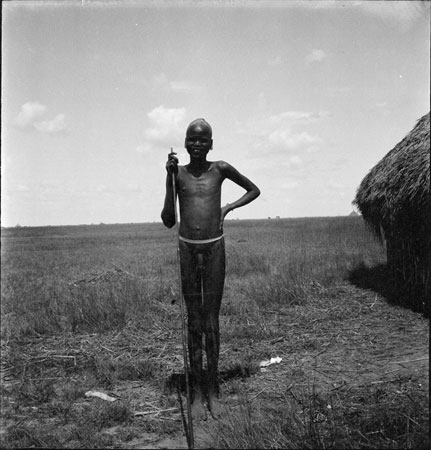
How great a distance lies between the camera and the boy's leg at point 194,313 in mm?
3520

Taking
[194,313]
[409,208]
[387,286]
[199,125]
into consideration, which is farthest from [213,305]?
[387,286]

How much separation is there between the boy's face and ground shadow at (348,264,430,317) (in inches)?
181

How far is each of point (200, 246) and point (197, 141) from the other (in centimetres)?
87

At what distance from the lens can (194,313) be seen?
357 cm

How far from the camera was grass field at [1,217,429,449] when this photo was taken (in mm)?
2988

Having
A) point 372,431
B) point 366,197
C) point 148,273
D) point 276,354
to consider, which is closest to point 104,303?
point 276,354

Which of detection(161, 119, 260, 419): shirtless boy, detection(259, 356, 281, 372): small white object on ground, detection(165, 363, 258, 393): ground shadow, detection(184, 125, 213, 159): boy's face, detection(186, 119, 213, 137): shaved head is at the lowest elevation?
detection(165, 363, 258, 393): ground shadow

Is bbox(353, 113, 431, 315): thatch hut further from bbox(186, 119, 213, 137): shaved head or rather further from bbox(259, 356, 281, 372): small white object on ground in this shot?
bbox(186, 119, 213, 137): shaved head

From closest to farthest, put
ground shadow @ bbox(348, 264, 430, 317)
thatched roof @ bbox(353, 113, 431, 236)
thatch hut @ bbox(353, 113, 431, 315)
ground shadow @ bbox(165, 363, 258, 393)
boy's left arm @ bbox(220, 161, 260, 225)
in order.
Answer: boy's left arm @ bbox(220, 161, 260, 225) < ground shadow @ bbox(165, 363, 258, 393) < thatched roof @ bbox(353, 113, 431, 236) < thatch hut @ bbox(353, 113, 431, 315) < ground shadow @ bbox(348, 264, 430, 317)

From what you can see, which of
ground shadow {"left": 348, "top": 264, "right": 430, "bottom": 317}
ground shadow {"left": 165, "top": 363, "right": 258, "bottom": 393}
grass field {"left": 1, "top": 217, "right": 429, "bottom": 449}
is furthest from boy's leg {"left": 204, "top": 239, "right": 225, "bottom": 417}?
ground shadow {"left": 348, "top": 264, "right": 430, "bottom": 317}

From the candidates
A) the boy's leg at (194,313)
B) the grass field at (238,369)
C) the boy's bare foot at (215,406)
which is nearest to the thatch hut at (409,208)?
the grass field at (238,369)

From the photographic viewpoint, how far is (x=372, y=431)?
2877 mm

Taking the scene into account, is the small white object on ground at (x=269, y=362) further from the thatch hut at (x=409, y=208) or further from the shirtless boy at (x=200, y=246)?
the thatch hut at (x=409, y=208)

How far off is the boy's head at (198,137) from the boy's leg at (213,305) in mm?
781
